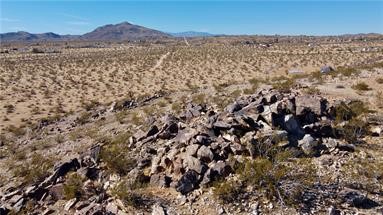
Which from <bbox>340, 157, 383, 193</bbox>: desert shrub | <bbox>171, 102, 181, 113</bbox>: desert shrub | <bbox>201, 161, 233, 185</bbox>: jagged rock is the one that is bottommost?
<bbox>171, 102, 181, 113</bbox>: desert shrub

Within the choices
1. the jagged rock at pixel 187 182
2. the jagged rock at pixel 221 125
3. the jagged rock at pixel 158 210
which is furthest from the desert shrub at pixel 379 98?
the jagged rock at pixel 158 210

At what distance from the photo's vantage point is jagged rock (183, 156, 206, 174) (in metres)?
10.5

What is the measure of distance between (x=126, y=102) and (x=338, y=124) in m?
13.5

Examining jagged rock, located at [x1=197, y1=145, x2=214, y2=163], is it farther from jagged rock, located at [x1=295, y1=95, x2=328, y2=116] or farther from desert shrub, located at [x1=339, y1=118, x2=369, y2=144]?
desert shrub, located at [x1=339, y1=118, x2=369, y2=144]

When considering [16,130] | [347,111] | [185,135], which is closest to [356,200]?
[185,135]

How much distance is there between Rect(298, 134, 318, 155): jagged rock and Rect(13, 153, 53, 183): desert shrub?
323 inches

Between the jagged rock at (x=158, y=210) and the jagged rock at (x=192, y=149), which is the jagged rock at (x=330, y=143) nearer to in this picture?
the jagged rock at (x=192, y=149)

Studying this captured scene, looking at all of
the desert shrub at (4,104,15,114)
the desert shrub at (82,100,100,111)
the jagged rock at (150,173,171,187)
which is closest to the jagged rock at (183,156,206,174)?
the jagged rock at (150,173,171,187)

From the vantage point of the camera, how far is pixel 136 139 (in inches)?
553

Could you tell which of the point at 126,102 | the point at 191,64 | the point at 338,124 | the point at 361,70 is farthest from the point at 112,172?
the point at 191,64

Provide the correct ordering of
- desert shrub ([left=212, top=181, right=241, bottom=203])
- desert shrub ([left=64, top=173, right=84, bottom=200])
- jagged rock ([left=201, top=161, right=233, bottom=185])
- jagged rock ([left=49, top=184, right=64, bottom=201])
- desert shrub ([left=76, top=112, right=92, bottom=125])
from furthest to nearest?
desert shrub ([left=76, top=112, right=92, bottom=125]), jagged rock ([left=49, top=184, right=64, bottom=201]), desert shrub ([left=64, top=173, right=84, bottom=200]), jagged rock ([left=201, top=161, right=233, bottom=185]), desert shrub ([left=212, top=181, right=241, bottom=203])

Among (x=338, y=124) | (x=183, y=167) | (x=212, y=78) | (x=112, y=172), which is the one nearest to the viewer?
(x=183, y=167)

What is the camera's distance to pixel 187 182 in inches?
400

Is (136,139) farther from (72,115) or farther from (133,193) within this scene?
(72,115)
